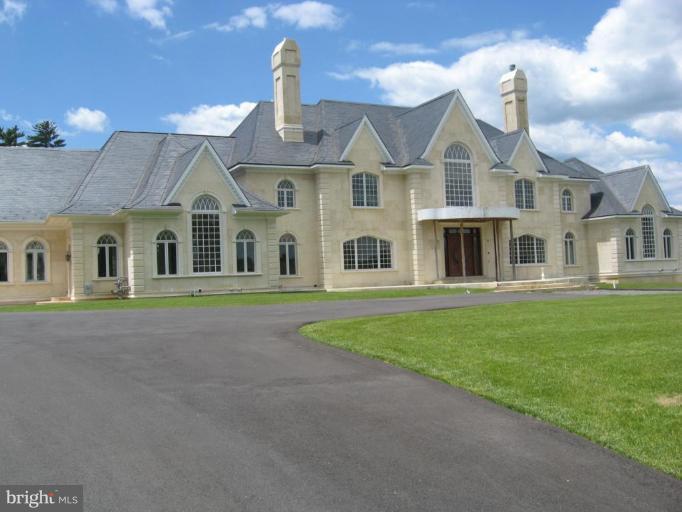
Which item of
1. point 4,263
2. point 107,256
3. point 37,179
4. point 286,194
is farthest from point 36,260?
point 286,194

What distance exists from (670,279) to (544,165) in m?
12.4

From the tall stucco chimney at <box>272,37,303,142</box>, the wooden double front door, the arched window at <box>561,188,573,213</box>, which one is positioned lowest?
the wooden double front door

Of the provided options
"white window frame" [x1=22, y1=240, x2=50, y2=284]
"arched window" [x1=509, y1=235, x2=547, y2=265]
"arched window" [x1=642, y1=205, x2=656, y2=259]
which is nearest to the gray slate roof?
"white window frame" [x1=22, y1=240, x2=50, y2=284]

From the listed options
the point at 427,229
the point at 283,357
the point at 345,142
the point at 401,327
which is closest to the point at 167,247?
the point at 345,142

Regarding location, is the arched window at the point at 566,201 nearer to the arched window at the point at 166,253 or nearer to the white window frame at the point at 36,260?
the arched window at the point at 166,253

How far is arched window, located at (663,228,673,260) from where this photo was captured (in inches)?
1885

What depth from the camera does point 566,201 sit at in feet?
152

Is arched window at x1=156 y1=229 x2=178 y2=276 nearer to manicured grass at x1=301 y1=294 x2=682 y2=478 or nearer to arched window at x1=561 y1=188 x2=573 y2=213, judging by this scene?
manicured grass at x1=301 y1=294 x2=682 y2=478

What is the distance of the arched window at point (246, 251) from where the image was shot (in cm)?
3347

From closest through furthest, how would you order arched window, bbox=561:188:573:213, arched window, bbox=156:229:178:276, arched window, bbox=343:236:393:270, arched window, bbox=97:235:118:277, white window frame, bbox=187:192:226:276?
arched window, bbox=156:229:178:276
white window frame, bbox=187:192:226:276
arched window, bbox=97:235:118:277
arched window, bbox=343:236:393:270
arched window, bbox=561:188:573:213

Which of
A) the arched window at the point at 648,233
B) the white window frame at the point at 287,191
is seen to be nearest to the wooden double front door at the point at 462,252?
the white window frame at the point at 287,191

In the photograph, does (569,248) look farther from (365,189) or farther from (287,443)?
(287,443)

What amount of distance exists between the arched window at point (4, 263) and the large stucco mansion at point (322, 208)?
0.05m

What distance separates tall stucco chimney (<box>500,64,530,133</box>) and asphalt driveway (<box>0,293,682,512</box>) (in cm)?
3838
